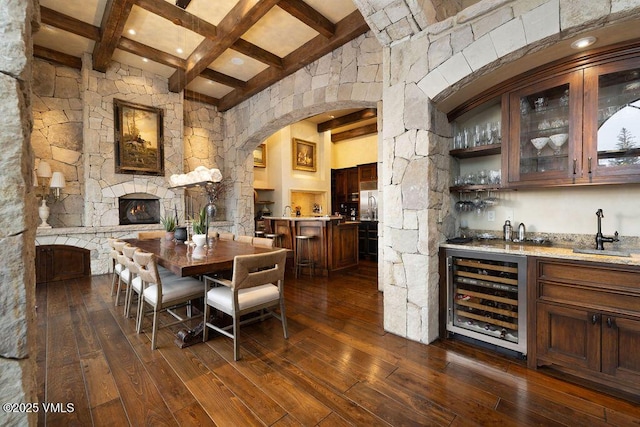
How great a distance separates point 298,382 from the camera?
6.43 ft

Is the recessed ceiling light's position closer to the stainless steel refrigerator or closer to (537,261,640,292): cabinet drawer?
(537,261,640,292): cabinet drawer

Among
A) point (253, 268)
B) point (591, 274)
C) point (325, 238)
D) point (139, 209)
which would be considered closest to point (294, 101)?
point (325, 238)

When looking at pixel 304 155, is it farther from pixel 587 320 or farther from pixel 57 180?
pixel 587 320

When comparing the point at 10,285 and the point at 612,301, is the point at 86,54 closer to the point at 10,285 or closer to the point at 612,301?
the point at 10,285

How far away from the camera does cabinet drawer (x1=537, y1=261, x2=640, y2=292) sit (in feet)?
5.76

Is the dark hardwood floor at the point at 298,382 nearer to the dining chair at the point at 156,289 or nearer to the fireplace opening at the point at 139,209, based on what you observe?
the dining chair at the point at 156,289

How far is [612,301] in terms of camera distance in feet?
5.92

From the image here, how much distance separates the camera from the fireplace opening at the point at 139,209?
5.53 meters

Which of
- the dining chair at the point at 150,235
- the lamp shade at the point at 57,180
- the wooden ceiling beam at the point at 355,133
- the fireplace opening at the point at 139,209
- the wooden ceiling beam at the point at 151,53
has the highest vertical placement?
the wooden ceiling beam at the point at 151,53

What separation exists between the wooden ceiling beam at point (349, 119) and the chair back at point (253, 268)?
16.8ft

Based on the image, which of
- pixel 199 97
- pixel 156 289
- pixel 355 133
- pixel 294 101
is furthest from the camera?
pixel 355 133

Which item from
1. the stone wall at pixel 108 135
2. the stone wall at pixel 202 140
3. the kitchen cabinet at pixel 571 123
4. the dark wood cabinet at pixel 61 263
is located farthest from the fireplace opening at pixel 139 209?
the kitchen cabinet at pixel 571 123

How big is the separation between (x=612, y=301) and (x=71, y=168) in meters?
7.37

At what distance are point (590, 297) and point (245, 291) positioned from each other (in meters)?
2.56
